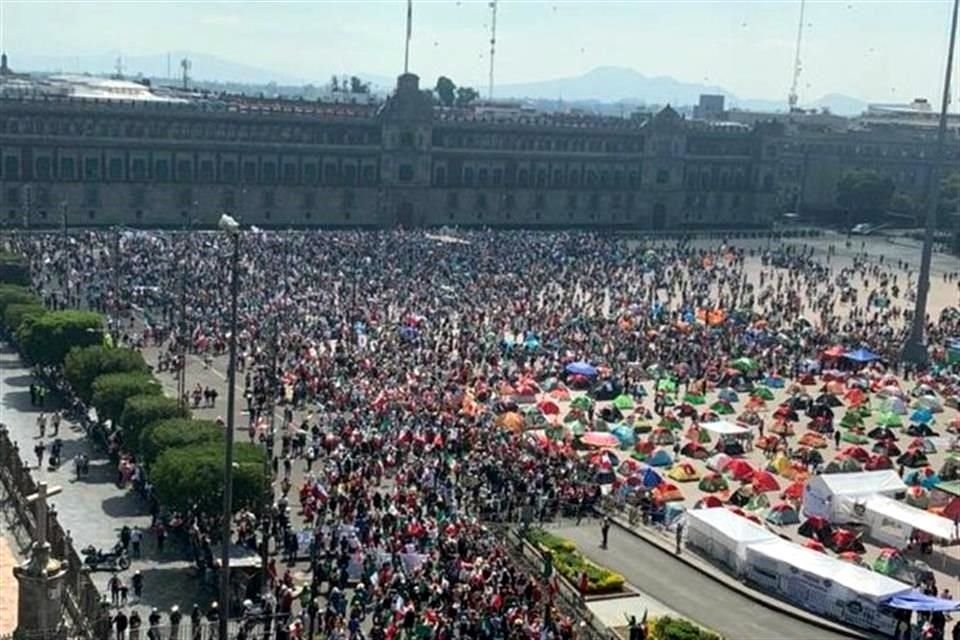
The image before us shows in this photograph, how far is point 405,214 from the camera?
11719 centimetres

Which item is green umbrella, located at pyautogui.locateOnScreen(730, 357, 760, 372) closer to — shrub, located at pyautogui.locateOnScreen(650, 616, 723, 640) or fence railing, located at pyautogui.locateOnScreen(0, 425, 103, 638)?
shrub, located at pyautogui.locateOnScreen(650, 616, 723, 640)

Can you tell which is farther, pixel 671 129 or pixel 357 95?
pixel 357 95

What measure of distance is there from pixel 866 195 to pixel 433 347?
90.4m

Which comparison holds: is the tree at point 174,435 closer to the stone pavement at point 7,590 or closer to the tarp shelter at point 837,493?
the stone pavement at point 7,590

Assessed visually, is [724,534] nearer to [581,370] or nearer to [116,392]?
[116,392]

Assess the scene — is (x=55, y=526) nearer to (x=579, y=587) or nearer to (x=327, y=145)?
(x=579, y=587)

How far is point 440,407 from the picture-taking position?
49156 mm

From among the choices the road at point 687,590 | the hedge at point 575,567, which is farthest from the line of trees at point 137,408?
the road at point 687,590

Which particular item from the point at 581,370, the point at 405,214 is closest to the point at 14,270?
the point at 581,370

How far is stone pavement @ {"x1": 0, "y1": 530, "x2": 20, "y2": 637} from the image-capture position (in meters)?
25.9

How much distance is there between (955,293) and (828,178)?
2232 inches

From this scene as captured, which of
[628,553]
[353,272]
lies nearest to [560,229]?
[353,272]

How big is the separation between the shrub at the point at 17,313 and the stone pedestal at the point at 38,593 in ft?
110

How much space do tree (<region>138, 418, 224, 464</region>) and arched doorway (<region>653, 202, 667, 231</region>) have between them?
97947mm
